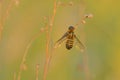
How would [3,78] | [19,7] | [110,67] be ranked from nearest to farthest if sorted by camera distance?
[3,78]
[110,67]
[19,7]

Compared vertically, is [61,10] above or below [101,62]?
above

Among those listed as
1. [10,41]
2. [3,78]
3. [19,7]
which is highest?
[19,7]

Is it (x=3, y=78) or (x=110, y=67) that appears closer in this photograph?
(x=3, y=78)

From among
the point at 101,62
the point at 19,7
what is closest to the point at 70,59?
the point at 101,62

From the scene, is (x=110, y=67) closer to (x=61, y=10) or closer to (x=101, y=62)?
(x=101, y=62)

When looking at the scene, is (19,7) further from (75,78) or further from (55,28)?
(75,78)

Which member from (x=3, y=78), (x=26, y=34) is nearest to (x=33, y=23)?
(x=26, y=34)

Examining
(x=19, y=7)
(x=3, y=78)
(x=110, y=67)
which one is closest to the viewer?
(x=3, y=78)
